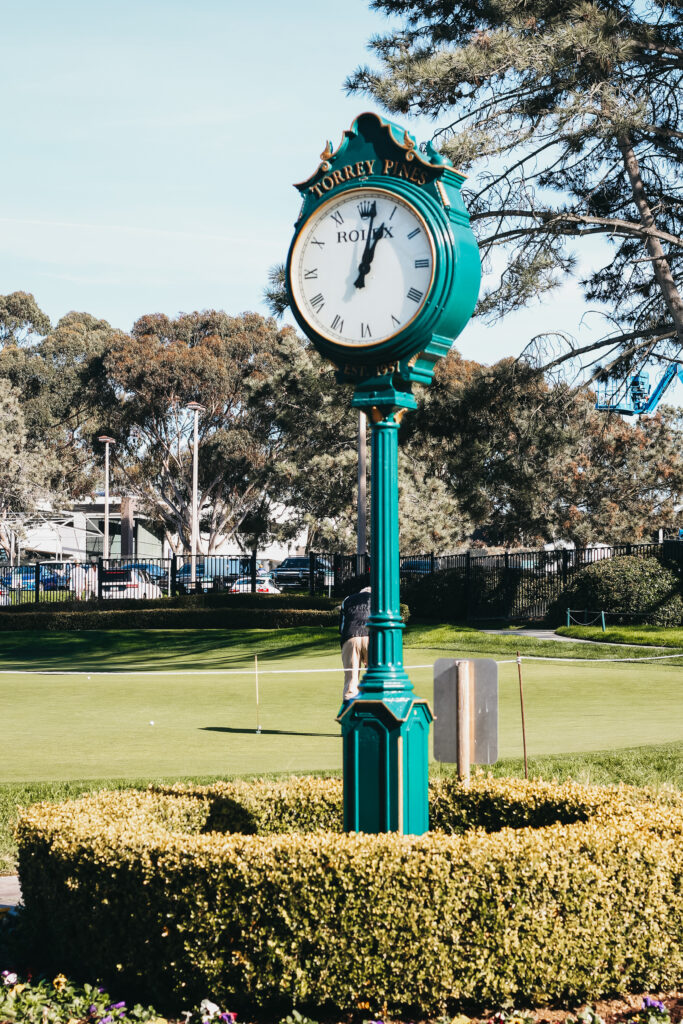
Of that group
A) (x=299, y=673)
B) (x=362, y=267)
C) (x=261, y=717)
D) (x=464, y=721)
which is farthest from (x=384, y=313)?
(x=299, y=673)

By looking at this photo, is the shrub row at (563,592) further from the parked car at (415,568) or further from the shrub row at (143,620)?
the shrub row at (143,620)

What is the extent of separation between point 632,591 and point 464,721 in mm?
24609

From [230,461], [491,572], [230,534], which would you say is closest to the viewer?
[491,572]

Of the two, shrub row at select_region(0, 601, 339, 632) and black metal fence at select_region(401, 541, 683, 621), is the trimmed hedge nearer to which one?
black metal fence at select_region(401, 541, 683, 621)

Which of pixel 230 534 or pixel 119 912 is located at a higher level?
pixel 230 534

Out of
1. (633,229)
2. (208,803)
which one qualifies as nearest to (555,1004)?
(208,803)

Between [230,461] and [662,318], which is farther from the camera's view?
[230,461]

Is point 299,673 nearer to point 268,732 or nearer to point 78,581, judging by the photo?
point 268,732

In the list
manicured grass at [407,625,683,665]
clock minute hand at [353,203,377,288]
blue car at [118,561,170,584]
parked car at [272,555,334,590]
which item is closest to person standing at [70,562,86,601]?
blue car at [118,561,170,584]

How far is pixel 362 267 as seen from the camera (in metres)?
5.93

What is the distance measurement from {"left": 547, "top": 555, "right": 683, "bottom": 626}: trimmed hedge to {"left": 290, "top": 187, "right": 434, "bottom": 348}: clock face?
25.0m

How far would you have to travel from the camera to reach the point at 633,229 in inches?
885

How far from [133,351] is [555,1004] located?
57481 millimetres

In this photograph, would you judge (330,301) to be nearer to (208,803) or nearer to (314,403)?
(208,803)
